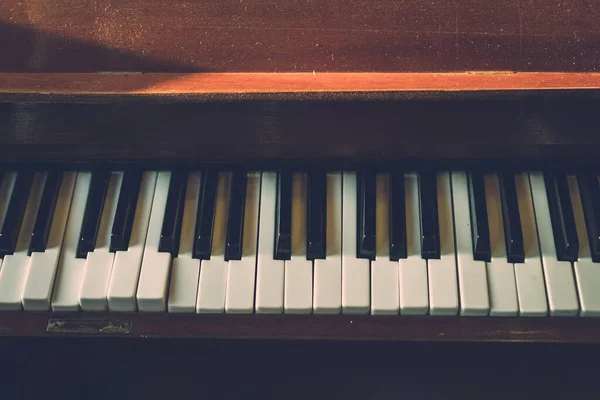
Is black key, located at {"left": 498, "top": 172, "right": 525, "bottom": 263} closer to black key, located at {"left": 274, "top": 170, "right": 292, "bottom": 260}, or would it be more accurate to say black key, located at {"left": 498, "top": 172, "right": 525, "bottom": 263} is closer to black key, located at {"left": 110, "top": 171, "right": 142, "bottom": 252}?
black key, located at {"left": 274, "top": 170, "right": 292, "bottom": 260}

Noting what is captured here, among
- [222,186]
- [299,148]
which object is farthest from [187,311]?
[299,148]

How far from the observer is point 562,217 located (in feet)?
4.09

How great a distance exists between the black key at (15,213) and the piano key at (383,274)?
674 millimetres

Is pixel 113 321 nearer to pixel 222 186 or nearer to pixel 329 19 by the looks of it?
pixel 222 186

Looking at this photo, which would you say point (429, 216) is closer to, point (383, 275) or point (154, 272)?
point (383, 275)

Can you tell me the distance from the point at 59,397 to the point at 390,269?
0.76 metres

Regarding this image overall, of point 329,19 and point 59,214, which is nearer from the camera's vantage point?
point 329,19

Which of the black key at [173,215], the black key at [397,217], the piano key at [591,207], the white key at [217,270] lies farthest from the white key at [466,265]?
the black key at [173,215]

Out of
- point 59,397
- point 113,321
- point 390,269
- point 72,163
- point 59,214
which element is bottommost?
point 59,397

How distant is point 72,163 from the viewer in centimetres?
132

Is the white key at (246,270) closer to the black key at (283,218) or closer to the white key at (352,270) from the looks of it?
the black key at (283,218)

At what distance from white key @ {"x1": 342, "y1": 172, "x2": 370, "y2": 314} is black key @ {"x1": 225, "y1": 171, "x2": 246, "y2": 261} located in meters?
0.21

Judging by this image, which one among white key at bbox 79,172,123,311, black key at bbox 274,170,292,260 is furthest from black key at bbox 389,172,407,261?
white key at bbox 79,172,123,311

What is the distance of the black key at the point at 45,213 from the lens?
1.24 m
